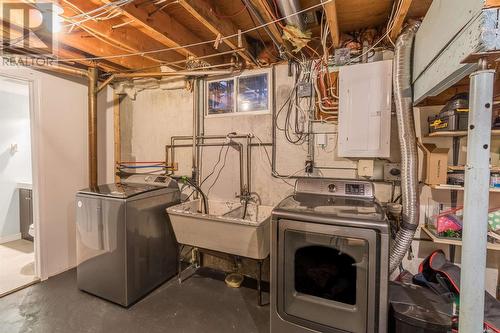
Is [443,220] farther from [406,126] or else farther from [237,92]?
[237,92]

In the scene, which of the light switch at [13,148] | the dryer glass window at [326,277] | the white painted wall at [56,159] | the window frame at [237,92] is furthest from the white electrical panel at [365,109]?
the light switch at [13,148]

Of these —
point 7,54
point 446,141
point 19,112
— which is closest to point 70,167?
point 7,54

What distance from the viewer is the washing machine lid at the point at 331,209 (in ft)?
4.87

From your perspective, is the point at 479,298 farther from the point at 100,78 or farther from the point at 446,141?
the point at 100,78

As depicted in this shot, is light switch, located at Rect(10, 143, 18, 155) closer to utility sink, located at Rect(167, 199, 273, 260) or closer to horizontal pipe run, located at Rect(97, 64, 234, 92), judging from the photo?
horizontal pipe run, located at Rect(97, 64, 234, 92)

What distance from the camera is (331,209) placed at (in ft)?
5.31

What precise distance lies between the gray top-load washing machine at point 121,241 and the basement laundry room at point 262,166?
0.8 inches

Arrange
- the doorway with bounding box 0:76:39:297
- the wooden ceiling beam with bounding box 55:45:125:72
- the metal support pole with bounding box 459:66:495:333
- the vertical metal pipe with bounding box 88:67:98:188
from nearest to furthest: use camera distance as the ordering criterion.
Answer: the metal support pole with bounding box 459:66:495:333
the wooden ceiling beam with bounding box 55:45:125:72
the vertical metal pipe with bounding box 88:67:98:188
the doorway with bounding box 0:76:39:297

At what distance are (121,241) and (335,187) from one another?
6.52 feet

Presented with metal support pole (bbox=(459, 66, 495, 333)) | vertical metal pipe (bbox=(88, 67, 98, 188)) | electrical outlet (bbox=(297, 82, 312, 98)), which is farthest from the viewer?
vertical metal pipe (bbox=(88, 67, 98, 188))

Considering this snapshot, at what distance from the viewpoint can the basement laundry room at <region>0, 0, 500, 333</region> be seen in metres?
1.42

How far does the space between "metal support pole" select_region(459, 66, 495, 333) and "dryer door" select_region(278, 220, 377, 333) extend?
420mm

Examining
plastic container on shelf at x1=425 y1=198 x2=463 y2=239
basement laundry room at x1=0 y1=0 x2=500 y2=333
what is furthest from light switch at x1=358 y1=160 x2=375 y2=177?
plastic container on shelf at x1=425 y1=198 x2=463 y2=239

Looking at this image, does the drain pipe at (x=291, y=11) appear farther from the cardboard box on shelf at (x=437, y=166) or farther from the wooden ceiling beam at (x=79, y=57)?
the wooden ceiling beam at (x=79, y=57)
